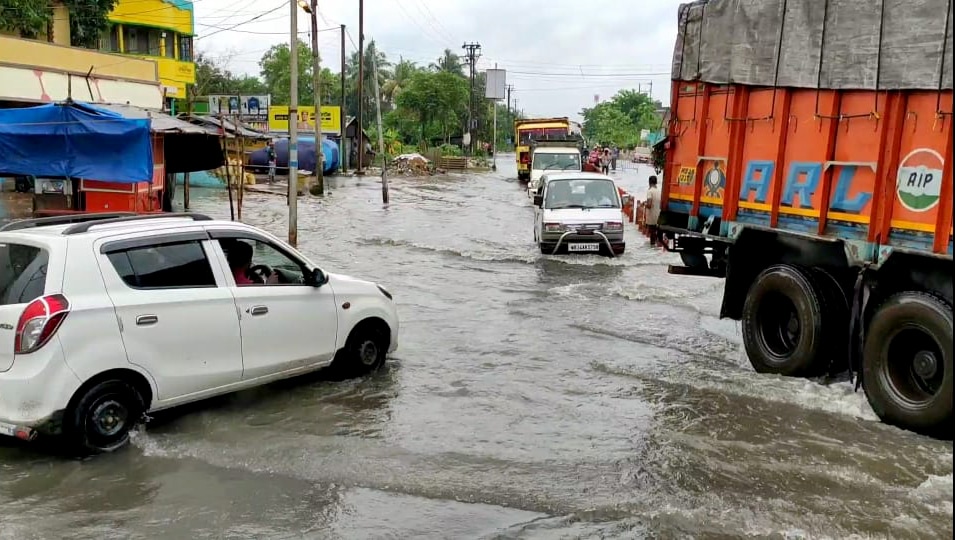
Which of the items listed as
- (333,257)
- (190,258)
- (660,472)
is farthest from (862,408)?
(333,257)

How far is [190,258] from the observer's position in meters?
6.25

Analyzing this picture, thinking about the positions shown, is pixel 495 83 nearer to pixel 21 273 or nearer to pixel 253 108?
pixel 253 108

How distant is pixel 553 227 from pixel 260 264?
10081 mm

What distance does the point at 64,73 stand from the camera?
25547mm

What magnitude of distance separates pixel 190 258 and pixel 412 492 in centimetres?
245

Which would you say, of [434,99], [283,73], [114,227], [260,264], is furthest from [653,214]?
[283,73]

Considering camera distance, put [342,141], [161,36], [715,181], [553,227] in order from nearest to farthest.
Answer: [715,181] → [553,227] → [161,36] → [342,141]

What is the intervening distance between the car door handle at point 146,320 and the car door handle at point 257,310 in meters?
0.82

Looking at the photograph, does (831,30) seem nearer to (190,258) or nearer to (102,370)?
(190,258)

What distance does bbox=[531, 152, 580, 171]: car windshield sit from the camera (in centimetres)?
3303

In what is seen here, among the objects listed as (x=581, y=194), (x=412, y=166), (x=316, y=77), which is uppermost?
(x=316, y=77)

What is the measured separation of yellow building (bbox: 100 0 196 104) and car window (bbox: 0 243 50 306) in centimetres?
3840

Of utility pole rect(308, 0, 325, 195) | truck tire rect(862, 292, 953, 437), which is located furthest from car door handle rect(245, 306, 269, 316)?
utility pole rect(308, 0, 325, 195)

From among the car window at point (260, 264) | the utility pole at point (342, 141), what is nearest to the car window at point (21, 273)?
the car window at point (260, 264)
